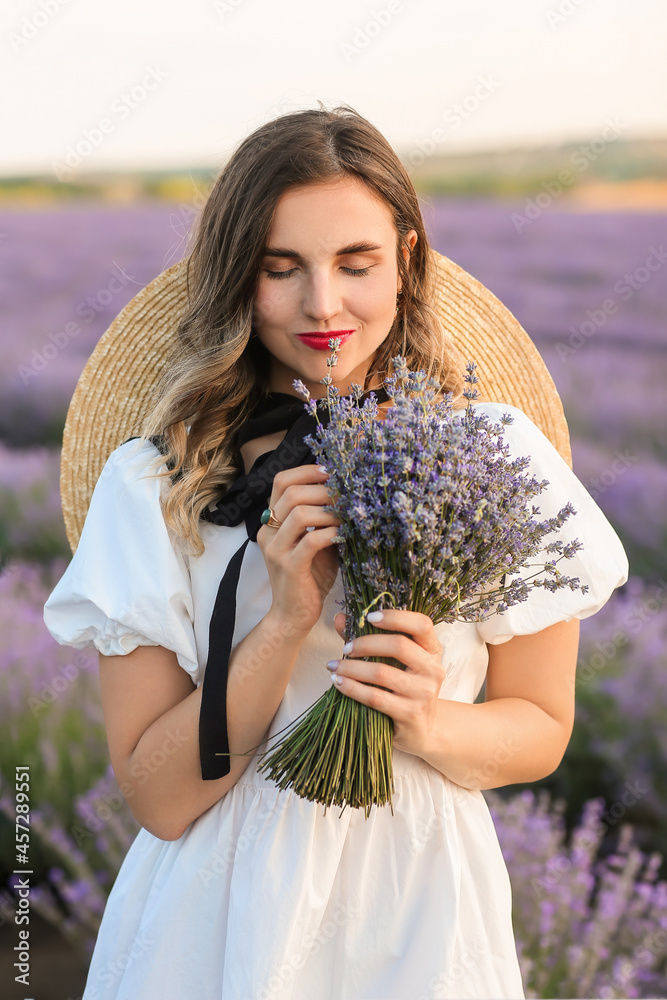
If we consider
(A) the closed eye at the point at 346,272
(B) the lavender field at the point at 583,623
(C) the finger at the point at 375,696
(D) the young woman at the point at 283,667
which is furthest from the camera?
(B) the lavender field at the point at 583,623

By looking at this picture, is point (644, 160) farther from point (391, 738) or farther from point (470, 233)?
point (391, 738)

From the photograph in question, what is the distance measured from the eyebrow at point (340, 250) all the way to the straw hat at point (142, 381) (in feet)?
1.49

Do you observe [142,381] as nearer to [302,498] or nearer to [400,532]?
[302,498]

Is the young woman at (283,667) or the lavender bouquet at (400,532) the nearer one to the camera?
the lavender bouquet at (400,532)

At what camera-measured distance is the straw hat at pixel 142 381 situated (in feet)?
5.54

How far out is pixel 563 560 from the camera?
52.9 inches

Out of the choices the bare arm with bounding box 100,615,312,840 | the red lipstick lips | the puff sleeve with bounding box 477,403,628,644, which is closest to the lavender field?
the puff sleeve with bounding box 477,403,628,644

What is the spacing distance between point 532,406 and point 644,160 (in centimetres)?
196

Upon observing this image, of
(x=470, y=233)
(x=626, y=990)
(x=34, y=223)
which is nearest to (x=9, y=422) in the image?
(x=34, y=223)

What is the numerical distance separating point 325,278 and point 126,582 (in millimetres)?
569

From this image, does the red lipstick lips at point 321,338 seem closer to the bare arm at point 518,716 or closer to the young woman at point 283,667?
the young woman at point 283,667

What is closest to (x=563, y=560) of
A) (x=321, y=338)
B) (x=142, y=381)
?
(x=321, y=338)

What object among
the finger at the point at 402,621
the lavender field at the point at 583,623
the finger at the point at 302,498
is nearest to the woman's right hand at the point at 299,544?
the finger at the point at 302,498

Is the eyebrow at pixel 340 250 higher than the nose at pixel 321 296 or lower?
higher
